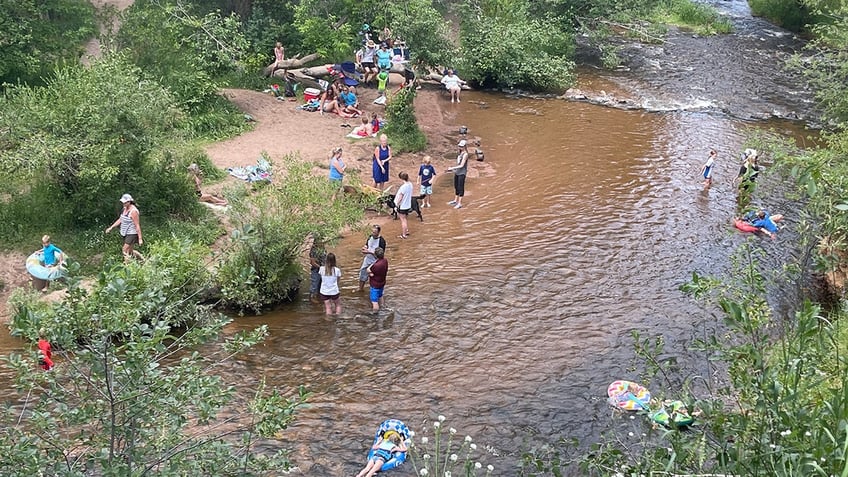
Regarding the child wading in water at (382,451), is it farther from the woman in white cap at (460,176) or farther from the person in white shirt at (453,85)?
the person in white shirt at (453,85)

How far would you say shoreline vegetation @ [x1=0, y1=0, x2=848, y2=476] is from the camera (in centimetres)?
435

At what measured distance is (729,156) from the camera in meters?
19.3

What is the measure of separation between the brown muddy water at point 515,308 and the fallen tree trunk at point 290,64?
823 cm

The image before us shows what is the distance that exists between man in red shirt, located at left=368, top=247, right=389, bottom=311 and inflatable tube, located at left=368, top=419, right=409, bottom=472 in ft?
10.4

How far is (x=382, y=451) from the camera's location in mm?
8406

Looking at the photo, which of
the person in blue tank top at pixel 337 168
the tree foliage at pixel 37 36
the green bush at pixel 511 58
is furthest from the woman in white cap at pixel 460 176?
the tree foliage at pixel 37 36

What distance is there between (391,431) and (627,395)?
3.42m

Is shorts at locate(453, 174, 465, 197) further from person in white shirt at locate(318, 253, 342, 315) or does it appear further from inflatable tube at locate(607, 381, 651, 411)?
inflatable tube at locate(607, 381, 651, 411)

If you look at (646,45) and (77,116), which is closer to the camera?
(77,116)

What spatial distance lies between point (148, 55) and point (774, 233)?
16.7 metres

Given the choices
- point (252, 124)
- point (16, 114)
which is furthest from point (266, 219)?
point (252, 124)

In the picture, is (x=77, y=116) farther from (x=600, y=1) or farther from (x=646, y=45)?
(x=646, y=45)

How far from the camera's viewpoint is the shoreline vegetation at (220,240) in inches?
171

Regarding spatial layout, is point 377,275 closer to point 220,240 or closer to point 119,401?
point 220,240
